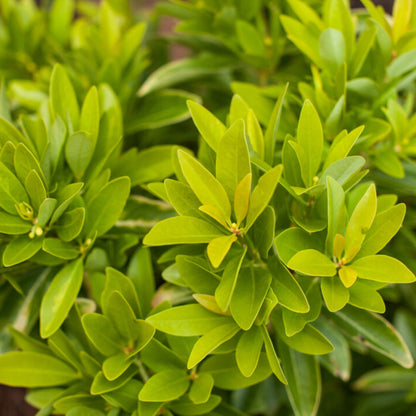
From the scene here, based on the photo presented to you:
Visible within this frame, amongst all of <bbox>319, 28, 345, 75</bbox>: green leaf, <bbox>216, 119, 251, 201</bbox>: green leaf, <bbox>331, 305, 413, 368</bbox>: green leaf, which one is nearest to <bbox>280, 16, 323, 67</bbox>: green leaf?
<bbox>319, 28, 345, 75</bbox>: green leaf

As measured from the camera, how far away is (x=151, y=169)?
68 cm

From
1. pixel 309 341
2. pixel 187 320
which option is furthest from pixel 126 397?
pixel 309 341

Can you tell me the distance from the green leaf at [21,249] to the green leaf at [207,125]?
251 mm

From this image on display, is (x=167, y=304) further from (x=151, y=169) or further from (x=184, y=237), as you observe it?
(x=151, y=169)

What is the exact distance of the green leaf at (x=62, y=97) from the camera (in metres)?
0.65

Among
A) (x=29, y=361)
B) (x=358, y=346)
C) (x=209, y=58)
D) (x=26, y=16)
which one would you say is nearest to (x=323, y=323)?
(x=358, y=346)

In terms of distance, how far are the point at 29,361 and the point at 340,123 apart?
535mm

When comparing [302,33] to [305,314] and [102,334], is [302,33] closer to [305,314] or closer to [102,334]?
[305,314]

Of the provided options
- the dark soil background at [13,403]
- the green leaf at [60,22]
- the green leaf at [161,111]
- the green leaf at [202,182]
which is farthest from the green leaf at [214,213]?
the dark soil background at [13,403]

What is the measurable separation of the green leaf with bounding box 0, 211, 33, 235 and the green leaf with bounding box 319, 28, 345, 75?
1.50ft

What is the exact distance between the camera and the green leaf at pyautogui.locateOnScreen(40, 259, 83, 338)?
21.6 inches

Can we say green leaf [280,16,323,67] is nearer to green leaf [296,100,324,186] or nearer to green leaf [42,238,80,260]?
green leaf [296,100,324,186]

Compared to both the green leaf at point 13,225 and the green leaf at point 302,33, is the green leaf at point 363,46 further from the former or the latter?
→ the green leaf at point 13,225

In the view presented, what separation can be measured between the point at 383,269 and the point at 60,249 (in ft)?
1.27
